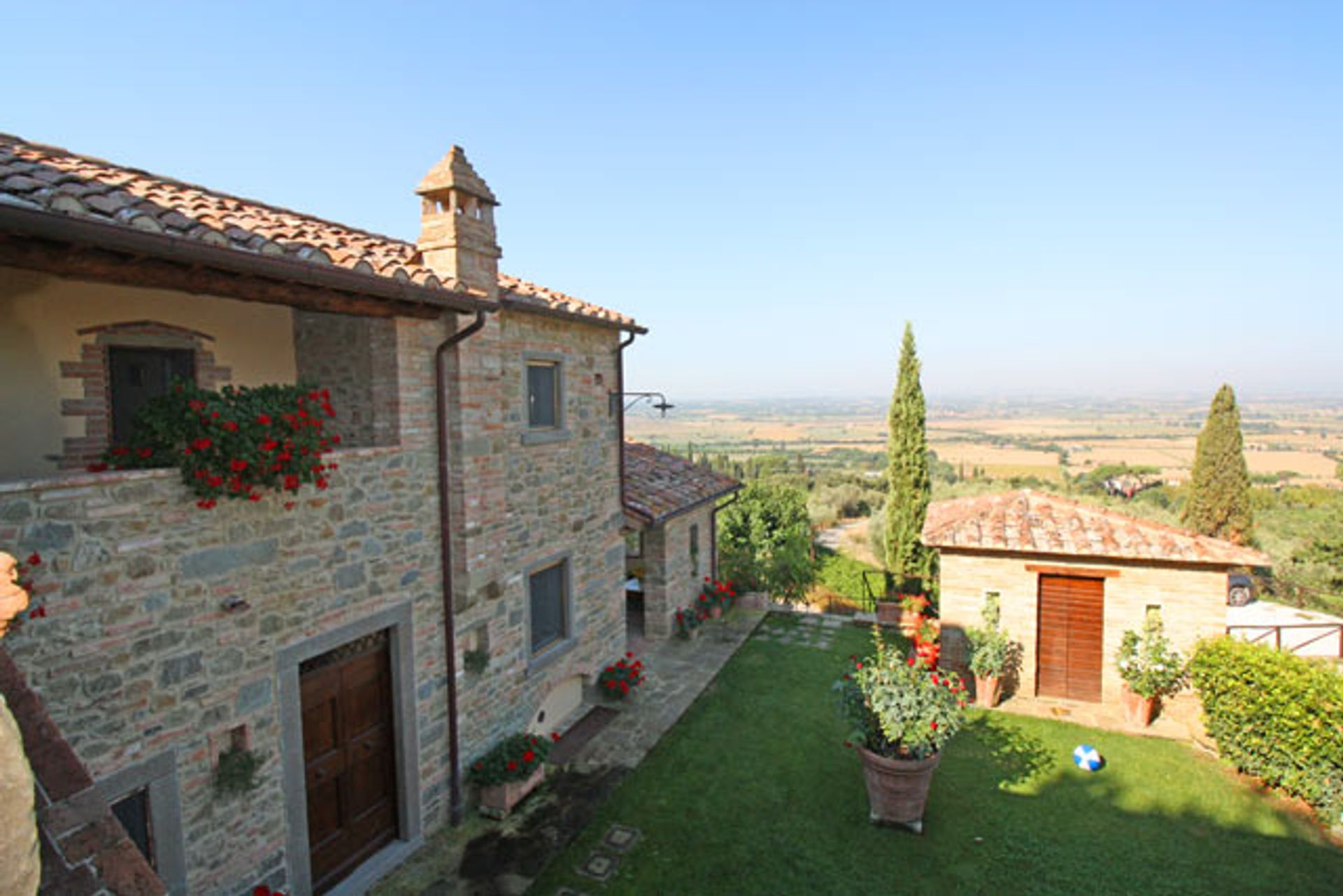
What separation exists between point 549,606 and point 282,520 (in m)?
4.53

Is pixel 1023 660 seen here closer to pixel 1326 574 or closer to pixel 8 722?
pixel 8 722

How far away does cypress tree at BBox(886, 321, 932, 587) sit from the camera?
16.1m

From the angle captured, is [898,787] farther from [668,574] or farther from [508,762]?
[668,574]

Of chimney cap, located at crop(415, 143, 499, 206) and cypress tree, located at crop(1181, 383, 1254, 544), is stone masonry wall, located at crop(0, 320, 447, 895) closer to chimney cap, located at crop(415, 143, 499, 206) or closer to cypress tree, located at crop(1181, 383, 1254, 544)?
chimney cap, located at crop(415, 143, 499, 206)

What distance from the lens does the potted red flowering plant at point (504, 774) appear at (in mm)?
7582

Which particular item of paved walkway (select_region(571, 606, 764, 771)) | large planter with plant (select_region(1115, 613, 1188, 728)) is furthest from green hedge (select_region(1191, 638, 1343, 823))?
paved walkway (select_region(571, 606, 764, 771))

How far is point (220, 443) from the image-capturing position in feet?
15.9

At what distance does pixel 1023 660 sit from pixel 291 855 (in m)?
10.3

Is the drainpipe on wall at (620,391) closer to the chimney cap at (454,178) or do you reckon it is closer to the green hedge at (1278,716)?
the chimney cap at (454,178)

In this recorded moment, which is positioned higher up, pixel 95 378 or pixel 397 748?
pixel 95 378

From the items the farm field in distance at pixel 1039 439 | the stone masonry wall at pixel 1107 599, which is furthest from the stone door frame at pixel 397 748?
the farm field in distance at pixel 1039 439

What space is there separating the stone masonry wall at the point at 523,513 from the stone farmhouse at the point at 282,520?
43 millimetres

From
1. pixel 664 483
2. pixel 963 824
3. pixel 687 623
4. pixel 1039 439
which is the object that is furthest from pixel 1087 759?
pixel 1039 439

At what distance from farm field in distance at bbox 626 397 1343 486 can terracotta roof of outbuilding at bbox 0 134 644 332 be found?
3869 cm
